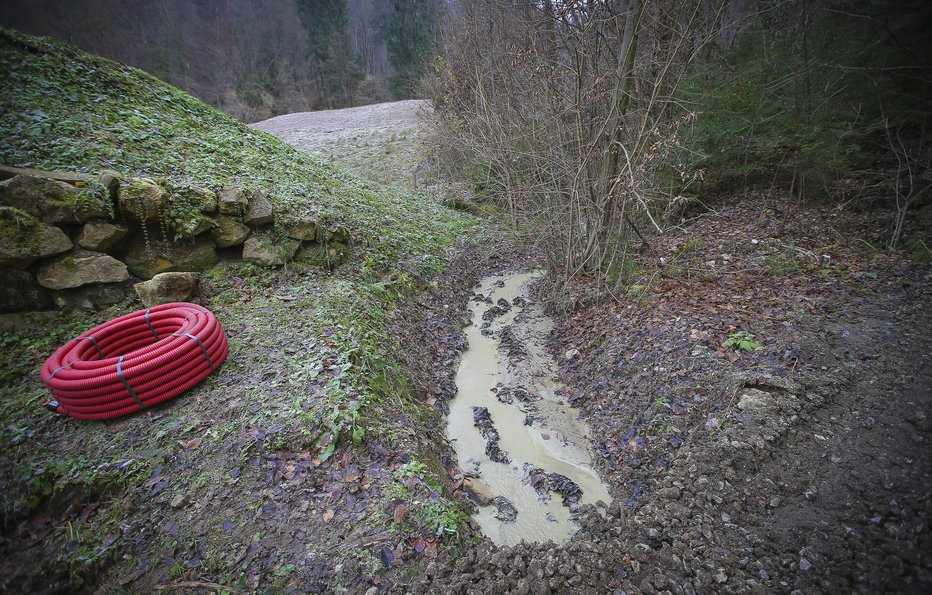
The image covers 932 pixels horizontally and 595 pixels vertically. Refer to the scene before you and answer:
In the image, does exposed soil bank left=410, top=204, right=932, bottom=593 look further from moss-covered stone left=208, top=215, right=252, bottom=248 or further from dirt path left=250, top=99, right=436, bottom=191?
dirt path left=250, top=99, right=436, bottom=191

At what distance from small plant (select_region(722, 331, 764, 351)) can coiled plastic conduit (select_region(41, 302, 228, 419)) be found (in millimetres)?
5021

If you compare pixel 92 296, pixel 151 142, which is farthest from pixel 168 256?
pixel 151 142

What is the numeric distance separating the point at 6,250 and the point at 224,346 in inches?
86.2

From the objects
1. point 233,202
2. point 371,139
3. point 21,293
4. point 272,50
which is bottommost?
point 21,293

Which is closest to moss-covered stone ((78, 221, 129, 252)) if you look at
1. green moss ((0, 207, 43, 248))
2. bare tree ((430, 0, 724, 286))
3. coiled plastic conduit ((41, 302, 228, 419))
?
green moss ((0, 207, 43, 248))

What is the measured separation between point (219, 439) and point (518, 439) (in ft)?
8.90

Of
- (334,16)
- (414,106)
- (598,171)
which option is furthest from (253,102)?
(598,171)

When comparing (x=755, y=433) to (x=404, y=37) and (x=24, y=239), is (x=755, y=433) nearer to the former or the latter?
(x=24, y=239)

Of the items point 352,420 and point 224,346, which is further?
point 224,346

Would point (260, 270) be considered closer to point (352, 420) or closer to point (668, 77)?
point (352, 420)

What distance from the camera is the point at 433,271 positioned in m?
7.02

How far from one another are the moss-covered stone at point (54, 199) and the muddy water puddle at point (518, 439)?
448cm

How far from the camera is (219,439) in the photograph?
293cm

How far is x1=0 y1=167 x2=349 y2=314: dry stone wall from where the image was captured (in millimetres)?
3598
